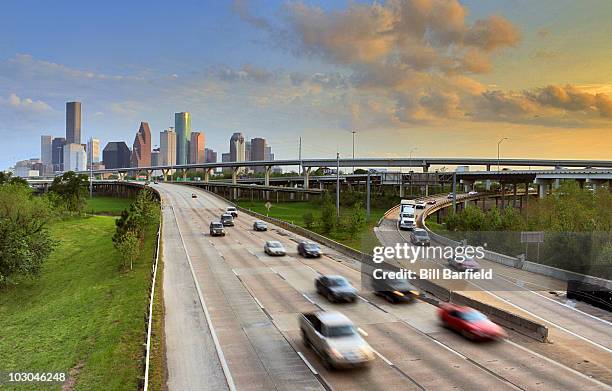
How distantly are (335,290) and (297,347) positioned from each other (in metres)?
7.45

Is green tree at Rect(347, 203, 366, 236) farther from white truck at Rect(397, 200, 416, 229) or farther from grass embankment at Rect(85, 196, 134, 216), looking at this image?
grass embankment at Rect(85, 196, 134, 216)

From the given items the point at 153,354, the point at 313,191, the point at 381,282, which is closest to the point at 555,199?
the point at 381,282

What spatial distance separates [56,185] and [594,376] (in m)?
103

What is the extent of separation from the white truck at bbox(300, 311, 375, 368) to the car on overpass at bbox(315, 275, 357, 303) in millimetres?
7200

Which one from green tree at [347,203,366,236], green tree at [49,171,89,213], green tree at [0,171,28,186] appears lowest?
green tree at [347,203,366,236]

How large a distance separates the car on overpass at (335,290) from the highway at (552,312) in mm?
9087

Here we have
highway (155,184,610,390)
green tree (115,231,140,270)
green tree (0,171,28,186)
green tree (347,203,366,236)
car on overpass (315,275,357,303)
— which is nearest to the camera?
highway (155,184,610,390)

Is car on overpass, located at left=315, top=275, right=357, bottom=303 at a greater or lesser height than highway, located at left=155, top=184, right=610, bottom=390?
greater

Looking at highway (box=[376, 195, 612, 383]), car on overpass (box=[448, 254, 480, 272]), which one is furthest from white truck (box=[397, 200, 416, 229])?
car on overpass (box=[448, 254, 480, 272])

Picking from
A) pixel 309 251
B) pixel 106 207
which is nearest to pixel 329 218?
pixel 309 251

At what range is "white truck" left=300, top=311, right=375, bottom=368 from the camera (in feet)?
56.5

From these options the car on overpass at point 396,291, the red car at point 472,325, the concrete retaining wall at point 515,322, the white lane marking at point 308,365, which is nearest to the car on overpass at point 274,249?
the car on overpass at point 396,291

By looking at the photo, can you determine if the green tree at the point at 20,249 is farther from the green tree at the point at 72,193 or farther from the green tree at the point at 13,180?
the green tree at the point at 13,180

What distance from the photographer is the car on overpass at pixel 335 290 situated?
26.8 m
